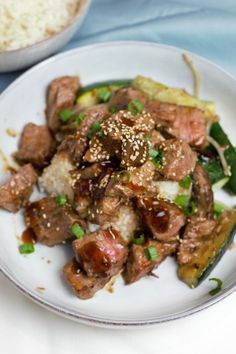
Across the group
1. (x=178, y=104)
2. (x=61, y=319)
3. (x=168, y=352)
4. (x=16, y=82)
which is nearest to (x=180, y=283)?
(x=168, y=352)

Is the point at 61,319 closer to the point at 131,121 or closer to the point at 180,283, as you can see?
the point at 180,283

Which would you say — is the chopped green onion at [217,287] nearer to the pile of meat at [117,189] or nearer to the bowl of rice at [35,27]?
the pile of meat at [117,189]

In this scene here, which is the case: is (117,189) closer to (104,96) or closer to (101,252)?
(101,252)

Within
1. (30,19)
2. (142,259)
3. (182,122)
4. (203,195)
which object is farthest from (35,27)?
(142,259)

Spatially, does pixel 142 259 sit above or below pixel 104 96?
below

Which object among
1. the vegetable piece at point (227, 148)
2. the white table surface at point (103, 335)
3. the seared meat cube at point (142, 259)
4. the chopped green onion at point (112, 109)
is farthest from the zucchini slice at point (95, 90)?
the white table surface at point (103, 335)

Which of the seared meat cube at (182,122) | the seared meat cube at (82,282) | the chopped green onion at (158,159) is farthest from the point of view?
the seared meat cube at (182,122)
